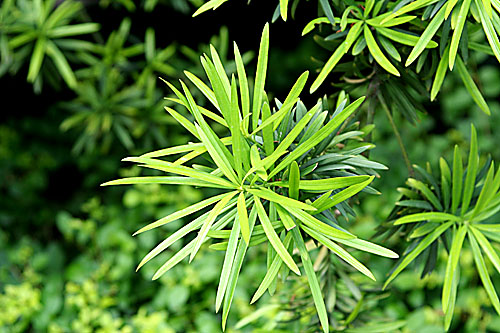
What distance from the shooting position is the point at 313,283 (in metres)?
0.45

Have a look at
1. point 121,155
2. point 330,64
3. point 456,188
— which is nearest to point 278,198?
point 330,64

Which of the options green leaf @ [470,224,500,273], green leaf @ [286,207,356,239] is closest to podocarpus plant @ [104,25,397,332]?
green leaf @ [286,207,356,239]

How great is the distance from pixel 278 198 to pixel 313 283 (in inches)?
3.8

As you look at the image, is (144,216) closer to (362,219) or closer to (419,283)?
(362,219)

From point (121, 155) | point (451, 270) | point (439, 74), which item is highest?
point (439, 74)

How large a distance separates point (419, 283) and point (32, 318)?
110 cm

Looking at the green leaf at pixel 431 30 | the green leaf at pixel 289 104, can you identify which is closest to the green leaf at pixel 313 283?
the green leaf at pixel 289 104

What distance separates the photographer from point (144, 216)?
1449 mm

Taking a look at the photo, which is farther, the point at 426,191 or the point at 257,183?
the point at 426,191

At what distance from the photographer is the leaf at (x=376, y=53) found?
0.50 metres

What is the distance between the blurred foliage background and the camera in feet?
3.87

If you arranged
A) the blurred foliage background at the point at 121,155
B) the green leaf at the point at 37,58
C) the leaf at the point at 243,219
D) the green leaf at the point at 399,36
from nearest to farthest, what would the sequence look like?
the leaf at the point at 243,219 → the green leaf at the point at 399,36 → the green leaf at the point at 37,58 → the blurred foliage background at the point at 121,155

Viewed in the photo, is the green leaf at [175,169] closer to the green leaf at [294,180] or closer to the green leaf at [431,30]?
the green leaf at [294,180]

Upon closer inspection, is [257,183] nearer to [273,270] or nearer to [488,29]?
[273,270]
